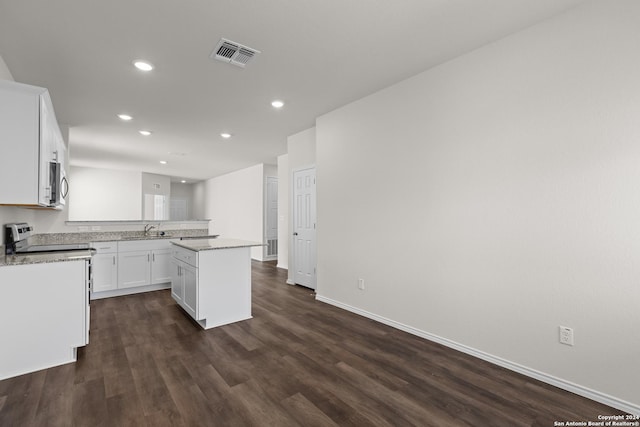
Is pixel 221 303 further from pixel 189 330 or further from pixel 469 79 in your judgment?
pixel 469 79

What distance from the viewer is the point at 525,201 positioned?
2.30 meters

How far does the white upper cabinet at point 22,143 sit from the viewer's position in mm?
2152

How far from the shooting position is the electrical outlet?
2090mm

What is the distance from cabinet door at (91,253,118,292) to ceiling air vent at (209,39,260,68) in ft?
11.4

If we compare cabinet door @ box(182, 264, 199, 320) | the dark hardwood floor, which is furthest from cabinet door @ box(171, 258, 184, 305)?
the dark hardwood floor

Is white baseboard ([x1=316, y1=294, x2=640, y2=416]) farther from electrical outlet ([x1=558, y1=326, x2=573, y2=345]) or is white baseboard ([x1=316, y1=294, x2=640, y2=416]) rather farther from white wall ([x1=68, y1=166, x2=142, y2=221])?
white wall ([x1=68, y1=166, x2=142, y2=221])

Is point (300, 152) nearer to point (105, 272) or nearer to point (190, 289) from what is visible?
point (190, 289)

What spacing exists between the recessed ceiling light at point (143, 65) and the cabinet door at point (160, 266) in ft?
9.71

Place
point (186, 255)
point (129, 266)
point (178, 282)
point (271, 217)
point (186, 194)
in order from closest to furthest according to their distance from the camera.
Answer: point (186, 255)
point (178, 282)
point (129, 266)
point (271, 217)
point (186, 194)

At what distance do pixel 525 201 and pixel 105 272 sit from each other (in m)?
5.33

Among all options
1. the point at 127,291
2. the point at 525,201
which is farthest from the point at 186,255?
the point at 525,201

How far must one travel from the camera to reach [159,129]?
16.1 ft

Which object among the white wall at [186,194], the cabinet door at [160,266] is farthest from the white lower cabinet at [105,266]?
the white wall at [186,194]

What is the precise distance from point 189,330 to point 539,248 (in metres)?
3.43
